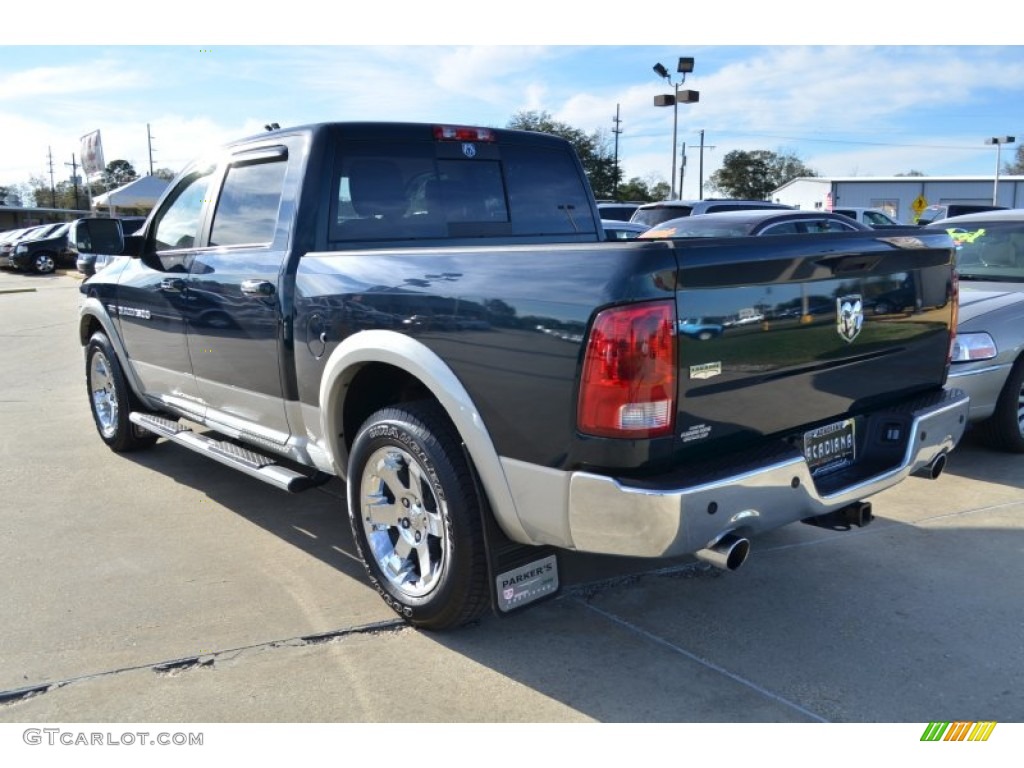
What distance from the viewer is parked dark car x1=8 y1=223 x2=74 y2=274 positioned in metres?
28.5

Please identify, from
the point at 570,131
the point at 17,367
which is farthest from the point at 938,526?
the point at 570,131

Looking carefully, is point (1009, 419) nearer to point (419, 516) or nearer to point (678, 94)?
point (419, 516)

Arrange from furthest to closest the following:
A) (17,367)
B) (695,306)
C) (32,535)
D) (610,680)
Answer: (17,367) → (32,535) → (610,680) → (695,306)

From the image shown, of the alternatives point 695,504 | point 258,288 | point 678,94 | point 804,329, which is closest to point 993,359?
point 804,329

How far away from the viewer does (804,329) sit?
303 centimetres

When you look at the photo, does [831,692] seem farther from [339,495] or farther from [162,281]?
[162,281]

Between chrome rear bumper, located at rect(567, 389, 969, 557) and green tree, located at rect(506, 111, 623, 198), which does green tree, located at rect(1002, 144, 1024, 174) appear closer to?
green tree, located at rect(506, 111, 623, 198)

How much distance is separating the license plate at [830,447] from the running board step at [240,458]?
7.19 feet

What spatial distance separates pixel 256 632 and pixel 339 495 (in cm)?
175

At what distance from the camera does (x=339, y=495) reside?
5.19 metres
